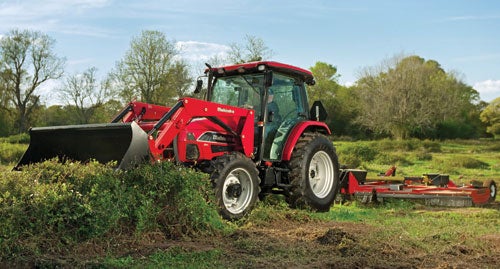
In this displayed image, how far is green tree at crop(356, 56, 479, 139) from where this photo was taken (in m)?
37.0

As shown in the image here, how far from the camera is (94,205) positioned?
5625mm

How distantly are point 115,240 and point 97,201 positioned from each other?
0.47 meters

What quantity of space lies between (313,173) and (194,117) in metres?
2.64

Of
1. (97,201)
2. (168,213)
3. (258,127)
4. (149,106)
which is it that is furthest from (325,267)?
(149,106)

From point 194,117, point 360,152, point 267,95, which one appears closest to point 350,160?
point 360,152

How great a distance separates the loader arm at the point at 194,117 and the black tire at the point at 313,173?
35.6 inches

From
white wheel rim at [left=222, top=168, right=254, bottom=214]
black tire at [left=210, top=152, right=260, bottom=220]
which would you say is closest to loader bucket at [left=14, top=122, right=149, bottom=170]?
black tire at [left=210, top=152, right=260, bottom=220]

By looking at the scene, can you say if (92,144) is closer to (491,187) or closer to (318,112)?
(318,112)

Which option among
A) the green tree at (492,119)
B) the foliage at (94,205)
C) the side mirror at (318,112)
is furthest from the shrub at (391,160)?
the green tree at (492,119)

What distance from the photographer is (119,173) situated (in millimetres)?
6086

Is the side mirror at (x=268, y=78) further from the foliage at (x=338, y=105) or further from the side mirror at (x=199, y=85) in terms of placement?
the foliage at (x=338, y=105)

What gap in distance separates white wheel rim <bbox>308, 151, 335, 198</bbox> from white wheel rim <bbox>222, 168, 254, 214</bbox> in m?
1.83

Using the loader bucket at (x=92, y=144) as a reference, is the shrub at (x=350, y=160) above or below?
below

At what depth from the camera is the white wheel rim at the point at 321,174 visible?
9.15 metres
